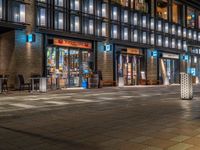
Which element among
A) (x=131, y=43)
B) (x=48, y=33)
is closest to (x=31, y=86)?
(x=48, y=33)

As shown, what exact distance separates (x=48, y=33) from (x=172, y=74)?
82.4 ft

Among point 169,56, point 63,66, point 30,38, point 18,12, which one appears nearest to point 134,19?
point 169,56

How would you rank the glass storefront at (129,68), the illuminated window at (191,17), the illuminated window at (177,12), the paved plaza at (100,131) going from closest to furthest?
the paved plaza at (100,131)
the glass storefront at (129,68)
the illuminated window at (177,12)
the illuminated window at (191,17)

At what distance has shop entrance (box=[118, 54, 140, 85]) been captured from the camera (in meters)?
36.5

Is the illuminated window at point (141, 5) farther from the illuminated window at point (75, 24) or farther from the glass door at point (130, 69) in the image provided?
the illuminated window at point (75, 24)

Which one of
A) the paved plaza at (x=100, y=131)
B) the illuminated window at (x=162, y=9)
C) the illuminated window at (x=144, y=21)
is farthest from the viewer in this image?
the illuminated window at (x=162, y=9)

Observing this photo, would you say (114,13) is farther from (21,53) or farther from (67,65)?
(21,53)

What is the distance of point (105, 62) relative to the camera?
3369 centimetres

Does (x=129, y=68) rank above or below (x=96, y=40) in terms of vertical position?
below

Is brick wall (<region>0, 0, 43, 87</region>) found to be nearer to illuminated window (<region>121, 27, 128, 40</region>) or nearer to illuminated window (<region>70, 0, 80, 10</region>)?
illuminated window (<region>70, 0, 80, 10</region>)

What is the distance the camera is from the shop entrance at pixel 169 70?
42.9m

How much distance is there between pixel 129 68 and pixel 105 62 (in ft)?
16.8

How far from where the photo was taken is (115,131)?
25.3 ft

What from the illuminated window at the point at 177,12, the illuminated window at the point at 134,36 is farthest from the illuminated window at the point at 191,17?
the illuminated window at the point at 134,36
